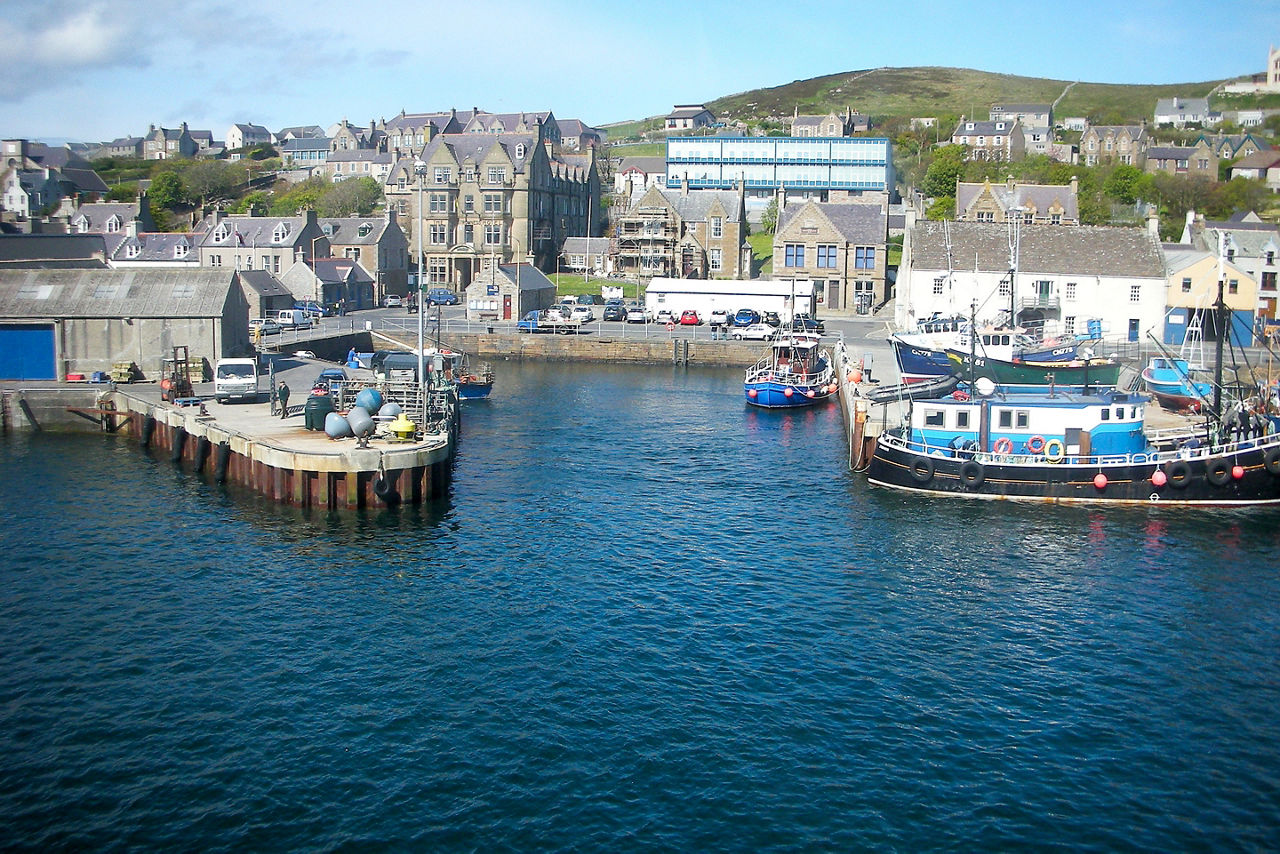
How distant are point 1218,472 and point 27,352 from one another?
5328cm

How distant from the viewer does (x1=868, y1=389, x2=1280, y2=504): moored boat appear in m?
38.8

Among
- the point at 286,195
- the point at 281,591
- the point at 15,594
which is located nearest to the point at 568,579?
the point at 281,591

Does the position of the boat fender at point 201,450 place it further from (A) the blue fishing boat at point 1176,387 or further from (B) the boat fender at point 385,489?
(A) the blue fishing boat at point 1176,387

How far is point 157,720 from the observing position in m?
22.3

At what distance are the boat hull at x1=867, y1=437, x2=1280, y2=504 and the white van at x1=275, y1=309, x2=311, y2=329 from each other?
51.6 meters

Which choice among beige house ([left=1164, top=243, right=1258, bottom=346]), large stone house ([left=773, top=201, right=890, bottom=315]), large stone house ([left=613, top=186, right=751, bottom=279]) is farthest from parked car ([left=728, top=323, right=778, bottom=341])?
beige house ([left=1164, top=243, right=1258, bottom=346])

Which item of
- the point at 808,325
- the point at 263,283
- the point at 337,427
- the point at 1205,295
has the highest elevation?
the point at 263,283

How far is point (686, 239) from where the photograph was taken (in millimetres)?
101688

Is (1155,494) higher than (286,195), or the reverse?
(286,195)

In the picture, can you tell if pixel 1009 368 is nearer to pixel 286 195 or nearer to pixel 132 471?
pixel 132 471

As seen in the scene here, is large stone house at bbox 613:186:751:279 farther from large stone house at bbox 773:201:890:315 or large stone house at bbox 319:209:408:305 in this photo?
large stone house at bbox 319:209:408:305

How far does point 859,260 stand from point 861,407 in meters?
46.4

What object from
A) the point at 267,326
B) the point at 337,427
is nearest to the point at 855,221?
the point at 267,326

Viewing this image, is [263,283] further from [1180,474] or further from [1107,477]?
[1180,474]
